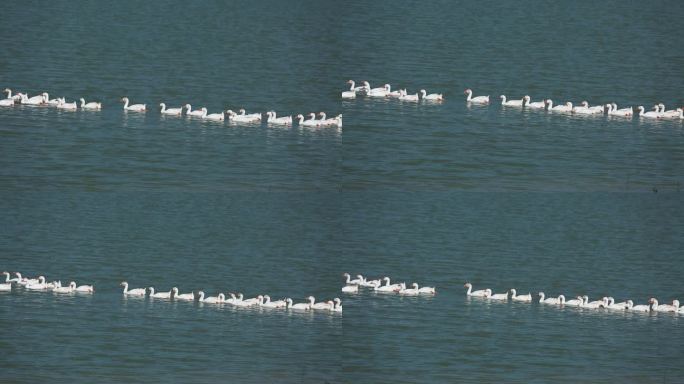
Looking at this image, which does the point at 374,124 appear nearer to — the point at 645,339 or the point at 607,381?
the point at 645,339

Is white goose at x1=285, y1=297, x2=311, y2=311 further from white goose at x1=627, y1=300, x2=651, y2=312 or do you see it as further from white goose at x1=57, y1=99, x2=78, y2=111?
white goose at x1=57, y1=99, x2=78, y2=111

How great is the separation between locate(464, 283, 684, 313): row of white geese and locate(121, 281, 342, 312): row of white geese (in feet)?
15.6

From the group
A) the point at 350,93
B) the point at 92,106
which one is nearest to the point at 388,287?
the point at 92,106

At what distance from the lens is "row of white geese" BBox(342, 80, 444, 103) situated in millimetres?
97438

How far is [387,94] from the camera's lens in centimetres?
9819

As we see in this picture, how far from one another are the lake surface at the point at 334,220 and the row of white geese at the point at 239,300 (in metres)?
0.60

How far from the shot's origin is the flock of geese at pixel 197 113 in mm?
92250

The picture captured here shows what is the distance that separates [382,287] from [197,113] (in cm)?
1957

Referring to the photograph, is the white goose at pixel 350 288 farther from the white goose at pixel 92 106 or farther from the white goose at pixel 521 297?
the white goose at pixel 92 106

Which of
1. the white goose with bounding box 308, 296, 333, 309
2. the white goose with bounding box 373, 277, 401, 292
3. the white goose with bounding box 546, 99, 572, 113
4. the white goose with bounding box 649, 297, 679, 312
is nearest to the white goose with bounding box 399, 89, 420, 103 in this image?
the white goose with bounding box 546, 99, 572, 113

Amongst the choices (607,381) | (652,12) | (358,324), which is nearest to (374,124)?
(358,324)

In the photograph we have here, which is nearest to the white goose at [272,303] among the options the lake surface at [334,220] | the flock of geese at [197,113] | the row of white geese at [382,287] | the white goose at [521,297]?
the lake surface at [334,220]

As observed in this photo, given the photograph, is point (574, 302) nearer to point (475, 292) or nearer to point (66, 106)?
point (475, 292)

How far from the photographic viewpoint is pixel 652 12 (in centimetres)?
14112
